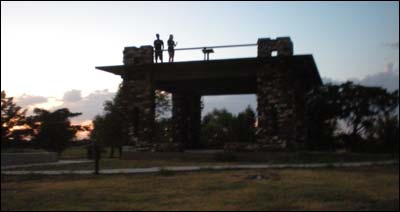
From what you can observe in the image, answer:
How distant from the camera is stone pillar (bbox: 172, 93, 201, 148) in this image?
84.0 ft

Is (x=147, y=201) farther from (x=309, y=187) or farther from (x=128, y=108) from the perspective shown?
(x=128, y=108)

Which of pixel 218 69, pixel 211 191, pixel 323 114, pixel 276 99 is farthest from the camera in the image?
pixel 323 114

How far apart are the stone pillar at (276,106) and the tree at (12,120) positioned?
15356mm

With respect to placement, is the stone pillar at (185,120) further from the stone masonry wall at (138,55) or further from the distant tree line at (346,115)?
the stone masonry wall at (138,55)

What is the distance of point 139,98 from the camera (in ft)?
71.9

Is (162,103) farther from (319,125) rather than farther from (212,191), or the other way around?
(212,191)

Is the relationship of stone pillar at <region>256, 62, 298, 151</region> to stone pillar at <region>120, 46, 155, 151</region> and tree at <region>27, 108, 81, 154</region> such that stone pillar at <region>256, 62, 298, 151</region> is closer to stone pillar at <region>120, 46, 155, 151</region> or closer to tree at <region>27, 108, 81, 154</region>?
stone pillar at <region>120, 46, 155, 151</region>

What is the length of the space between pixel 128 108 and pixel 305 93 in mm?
9366

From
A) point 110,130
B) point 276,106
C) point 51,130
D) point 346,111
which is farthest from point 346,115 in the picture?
point 51,130

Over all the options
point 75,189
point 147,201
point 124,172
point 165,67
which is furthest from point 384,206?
point 165,67

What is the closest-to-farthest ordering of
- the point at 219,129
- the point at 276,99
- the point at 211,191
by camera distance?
the point at 211,191 → the point at 276,99 → the point at 219,129

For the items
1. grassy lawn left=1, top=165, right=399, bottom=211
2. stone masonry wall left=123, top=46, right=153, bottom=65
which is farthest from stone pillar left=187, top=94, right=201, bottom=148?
grassy lawn left=1, top=165, right=399, bottom=211

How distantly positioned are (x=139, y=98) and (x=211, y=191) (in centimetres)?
1259

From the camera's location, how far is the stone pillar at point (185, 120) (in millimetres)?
25609
